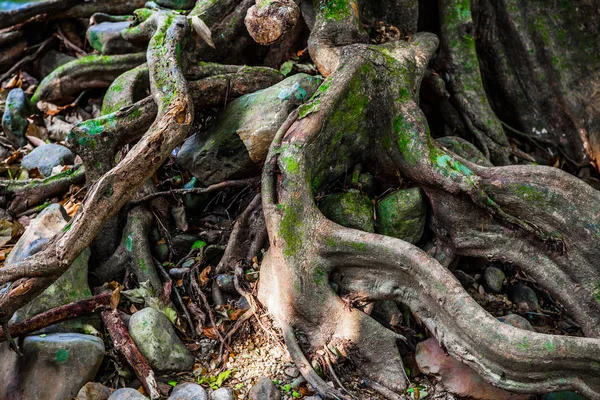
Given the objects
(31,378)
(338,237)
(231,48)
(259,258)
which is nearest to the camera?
(31,378)

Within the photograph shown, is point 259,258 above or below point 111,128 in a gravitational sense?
below

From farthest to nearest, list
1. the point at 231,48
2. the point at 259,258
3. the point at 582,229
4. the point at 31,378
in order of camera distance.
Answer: the point at 231,48 → the point at 259,258 → the point at 582,229 → the point at 31,378

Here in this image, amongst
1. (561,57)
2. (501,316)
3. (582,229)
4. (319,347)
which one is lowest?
(501,316)

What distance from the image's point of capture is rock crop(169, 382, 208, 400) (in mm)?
3574

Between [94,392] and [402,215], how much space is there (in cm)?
243

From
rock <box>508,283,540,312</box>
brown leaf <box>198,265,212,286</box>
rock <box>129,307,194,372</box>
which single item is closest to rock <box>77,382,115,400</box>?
rock <box>129,307,194,372</box>

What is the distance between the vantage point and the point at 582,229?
4219 millimetres

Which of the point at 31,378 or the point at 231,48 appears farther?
the point at 231,48

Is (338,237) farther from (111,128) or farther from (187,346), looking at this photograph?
(111,128)

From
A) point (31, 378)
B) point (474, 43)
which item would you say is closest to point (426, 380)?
point (31, 378)

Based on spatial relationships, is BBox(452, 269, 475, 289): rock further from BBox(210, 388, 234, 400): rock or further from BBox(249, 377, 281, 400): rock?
BBox(210, 388, 234, 400): rock

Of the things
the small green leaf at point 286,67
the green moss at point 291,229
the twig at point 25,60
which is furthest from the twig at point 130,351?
the twig at point 25,60

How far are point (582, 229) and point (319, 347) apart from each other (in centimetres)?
204

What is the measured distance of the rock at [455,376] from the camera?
379 cm
